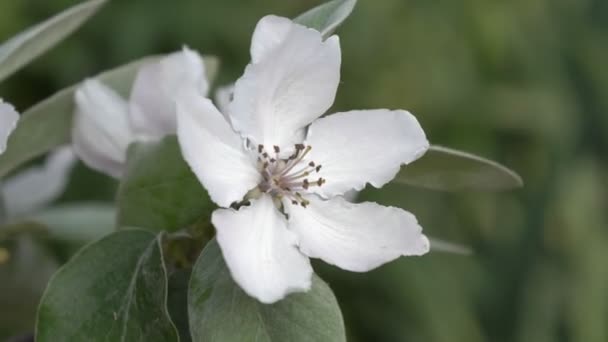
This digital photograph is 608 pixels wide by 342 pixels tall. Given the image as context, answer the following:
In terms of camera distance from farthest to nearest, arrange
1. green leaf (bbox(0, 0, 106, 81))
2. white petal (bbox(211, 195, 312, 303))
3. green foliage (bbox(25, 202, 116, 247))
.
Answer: green foliage (bbox(25, 202, 116, 247)) → green leaf (bbox(0, 0, 106, 81)) → white petal (bbox(211, 195, 312, 303))

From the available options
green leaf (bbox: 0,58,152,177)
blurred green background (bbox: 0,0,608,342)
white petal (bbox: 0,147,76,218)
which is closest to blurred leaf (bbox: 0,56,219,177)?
green leaf (bbox: 0,58,152,177)

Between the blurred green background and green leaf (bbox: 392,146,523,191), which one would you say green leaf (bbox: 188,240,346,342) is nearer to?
green leaf (bbox: 392,146,523,191)

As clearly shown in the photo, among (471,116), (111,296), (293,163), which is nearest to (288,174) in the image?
(293,163)

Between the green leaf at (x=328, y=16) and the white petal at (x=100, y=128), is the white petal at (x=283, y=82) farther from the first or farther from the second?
the white petal at (x=100, y=128)

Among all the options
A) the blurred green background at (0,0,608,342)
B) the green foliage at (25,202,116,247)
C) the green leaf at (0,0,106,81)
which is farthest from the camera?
the blurred green background at (0,0,608,342)

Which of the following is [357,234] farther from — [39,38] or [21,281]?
[21,281]

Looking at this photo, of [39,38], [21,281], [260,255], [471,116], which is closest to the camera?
[260,255]
